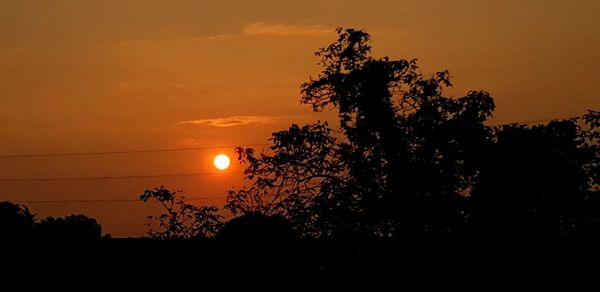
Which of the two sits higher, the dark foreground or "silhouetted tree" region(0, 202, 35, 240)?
"silhouetted tree" region(0, 202, 35, 240)

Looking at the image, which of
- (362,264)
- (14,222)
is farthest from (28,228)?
(362,264)

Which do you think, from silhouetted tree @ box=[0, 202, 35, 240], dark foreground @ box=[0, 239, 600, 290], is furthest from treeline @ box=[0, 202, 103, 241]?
dark foreground @ box=[0, 239, 600, 290]

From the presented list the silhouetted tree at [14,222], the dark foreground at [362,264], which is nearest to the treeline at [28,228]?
the silhouetted tree at [14,222]

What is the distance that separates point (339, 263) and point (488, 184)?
203 inches

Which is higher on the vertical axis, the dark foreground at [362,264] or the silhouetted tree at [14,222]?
the silhouetted tree at [14,222]

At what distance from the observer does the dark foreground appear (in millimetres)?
22797

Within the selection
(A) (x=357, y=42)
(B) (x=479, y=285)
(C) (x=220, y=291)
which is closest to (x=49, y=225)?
(C) (x=220, y=291)

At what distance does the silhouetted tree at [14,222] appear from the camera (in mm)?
34125

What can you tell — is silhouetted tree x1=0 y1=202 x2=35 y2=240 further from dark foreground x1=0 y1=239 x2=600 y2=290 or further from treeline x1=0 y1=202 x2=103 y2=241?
dark foreground x1=0 y1=239 x2=600 y2=290

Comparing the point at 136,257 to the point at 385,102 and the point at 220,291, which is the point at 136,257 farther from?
the point at 385,102

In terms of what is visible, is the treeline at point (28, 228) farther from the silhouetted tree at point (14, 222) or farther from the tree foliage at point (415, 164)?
the tree foliage at point (415, 164)

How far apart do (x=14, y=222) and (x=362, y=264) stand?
69.5ft

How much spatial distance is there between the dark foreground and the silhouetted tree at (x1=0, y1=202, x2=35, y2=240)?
6551 mm

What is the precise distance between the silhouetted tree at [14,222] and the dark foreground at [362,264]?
655cm
